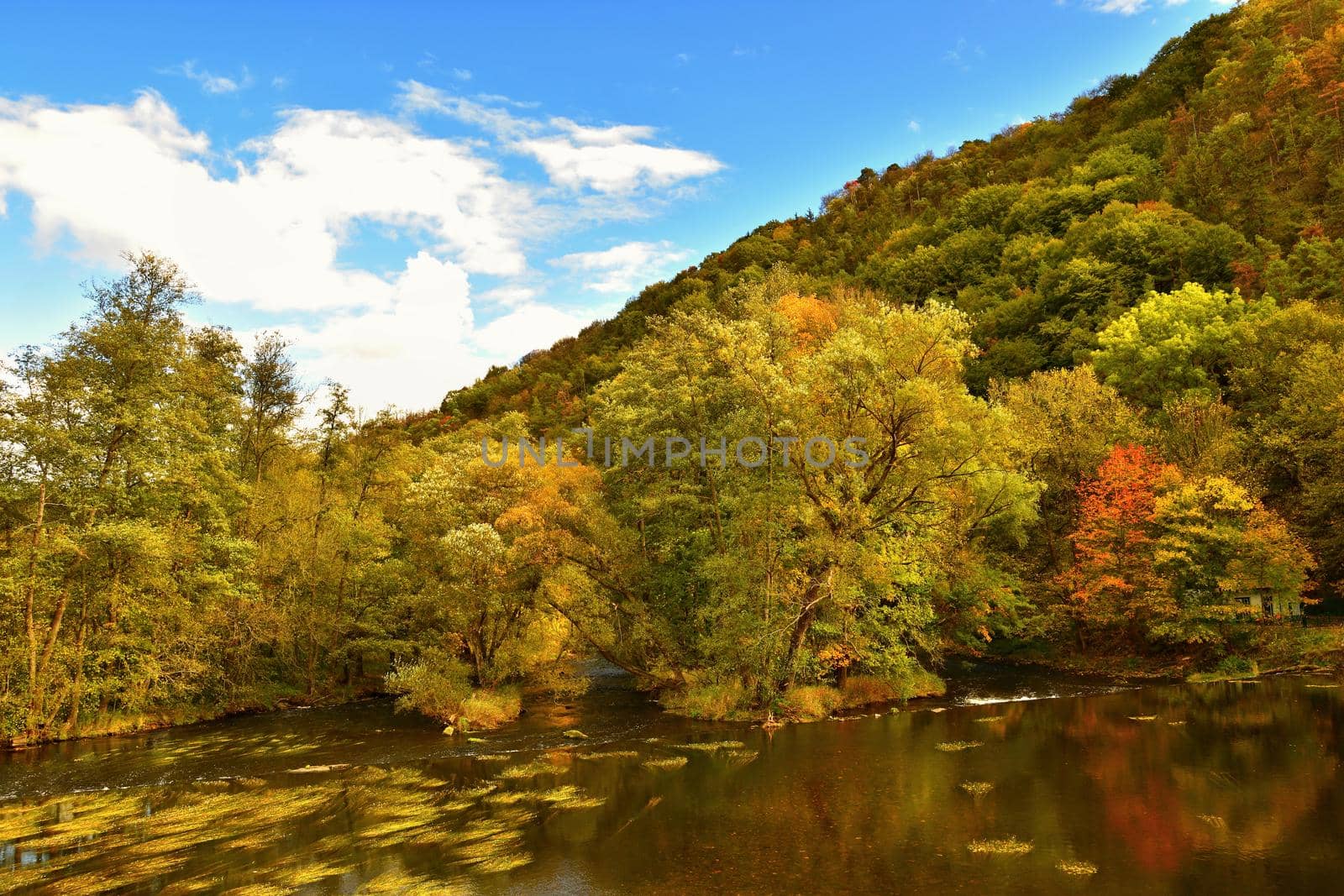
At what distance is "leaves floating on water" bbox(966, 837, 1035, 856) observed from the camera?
12.1m

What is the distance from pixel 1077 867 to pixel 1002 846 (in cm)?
124

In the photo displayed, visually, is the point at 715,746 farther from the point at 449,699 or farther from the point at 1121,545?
the point at 1121,545

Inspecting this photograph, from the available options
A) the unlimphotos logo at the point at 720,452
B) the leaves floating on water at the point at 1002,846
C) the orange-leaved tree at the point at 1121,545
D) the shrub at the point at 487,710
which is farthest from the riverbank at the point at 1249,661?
the shrub at the point at 487,710

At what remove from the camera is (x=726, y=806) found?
15.7m

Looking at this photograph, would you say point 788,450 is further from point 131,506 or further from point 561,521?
point 131,506

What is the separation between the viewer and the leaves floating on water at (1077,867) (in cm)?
1115

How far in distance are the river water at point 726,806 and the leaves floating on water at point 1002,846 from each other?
0.08 metres

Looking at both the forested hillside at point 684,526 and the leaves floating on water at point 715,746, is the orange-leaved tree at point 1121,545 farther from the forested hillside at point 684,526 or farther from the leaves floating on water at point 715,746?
the leaves floating on water at point 715,746

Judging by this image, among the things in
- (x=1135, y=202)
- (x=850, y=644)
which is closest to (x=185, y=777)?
(x=850, y=644)

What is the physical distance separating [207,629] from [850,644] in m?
23.9

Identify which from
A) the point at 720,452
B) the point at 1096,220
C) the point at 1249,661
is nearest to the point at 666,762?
the point at 720,452

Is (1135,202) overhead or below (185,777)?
overhead

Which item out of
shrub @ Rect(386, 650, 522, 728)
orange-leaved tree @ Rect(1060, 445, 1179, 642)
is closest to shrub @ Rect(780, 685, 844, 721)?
shrub @ Rect(386, 650, 522, 728)

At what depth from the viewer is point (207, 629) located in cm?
2872
